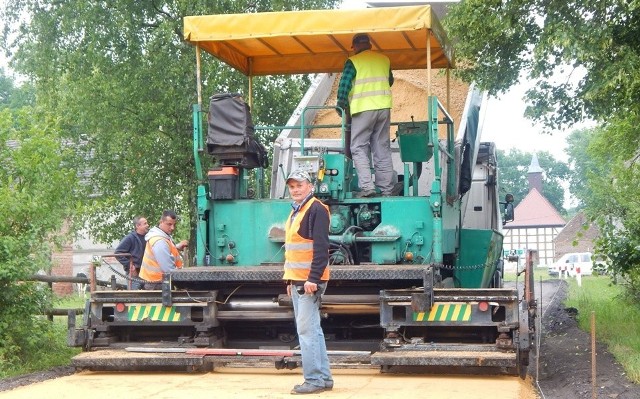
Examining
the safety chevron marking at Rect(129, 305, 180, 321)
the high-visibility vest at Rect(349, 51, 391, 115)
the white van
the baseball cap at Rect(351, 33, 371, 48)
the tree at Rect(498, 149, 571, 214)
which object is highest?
the tree at Rect(498, 149, 571, 214)

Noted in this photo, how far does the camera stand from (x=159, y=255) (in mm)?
10352

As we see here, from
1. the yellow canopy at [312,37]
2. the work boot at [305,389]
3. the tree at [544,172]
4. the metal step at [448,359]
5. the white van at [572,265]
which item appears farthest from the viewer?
the tree at [544,172]

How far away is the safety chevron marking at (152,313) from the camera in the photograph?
9.48 metres

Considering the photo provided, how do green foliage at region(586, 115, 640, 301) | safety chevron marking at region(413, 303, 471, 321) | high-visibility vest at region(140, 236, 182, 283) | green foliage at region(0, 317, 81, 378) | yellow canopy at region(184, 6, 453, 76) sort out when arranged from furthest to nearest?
green foliage at region(586, 115, 640, 301), high-visibility vest at region(140, 236, 182, 283), green foliage at region(0, 317, 81, 378), yellow canopy at region(184, 6, 453, 76), safety chevron marking at region(413, 303, 471, 321)

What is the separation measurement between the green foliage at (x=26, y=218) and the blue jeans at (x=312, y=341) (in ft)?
11.9

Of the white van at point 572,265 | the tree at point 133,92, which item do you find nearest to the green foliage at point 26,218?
the tree at point 133,92

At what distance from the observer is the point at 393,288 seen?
9.33 m

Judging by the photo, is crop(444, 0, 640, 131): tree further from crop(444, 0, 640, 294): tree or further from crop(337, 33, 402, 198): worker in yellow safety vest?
crop(337, 33, 402, 198): worker in yellow safety vest

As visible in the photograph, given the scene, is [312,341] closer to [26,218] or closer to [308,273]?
[308,273]

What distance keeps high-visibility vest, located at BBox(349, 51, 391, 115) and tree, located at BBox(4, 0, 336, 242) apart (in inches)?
236

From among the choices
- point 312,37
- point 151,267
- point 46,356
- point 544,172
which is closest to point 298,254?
point 151,267

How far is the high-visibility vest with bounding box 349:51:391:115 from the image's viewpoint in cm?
1001

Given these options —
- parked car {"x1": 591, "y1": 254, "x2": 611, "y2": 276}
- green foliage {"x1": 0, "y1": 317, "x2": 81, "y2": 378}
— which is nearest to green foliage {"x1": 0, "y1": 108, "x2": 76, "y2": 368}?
green foliage {"x1": 0, "y1": 317, "x2": 81, "y2": 378}

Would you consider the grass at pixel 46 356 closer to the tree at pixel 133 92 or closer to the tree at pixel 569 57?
the tree at pixel 133 92
